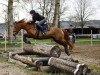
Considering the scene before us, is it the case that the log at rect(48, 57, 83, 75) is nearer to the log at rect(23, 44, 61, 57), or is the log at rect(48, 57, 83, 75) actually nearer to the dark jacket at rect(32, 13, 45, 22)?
the log at rect(23, 44, 61, 57)

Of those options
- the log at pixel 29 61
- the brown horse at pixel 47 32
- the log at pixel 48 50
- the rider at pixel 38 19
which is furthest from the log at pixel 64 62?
the brown horse at pixel 47 32

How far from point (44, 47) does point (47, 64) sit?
0.94 m

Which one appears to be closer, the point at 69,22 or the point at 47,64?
the point at 47,64

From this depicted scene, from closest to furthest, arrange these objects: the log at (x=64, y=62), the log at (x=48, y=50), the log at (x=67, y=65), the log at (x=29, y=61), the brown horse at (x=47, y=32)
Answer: the log at (x=67, y=65) → the log at (x=64, y=62) → the log at (x=29, y=61) → the log at (x=48, y=50) → the brown horse at (x=47, y=32)

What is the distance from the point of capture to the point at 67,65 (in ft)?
42.9

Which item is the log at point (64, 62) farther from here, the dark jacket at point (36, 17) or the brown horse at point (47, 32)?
the brown horse at point (47, 32)

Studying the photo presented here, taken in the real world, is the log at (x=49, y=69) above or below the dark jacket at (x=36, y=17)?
below

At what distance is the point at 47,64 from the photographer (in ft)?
49.7

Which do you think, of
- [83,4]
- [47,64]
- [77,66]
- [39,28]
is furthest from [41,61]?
[83,4]

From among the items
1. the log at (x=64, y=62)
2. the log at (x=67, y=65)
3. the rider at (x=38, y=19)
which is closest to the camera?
the log at (x=67, y=65)

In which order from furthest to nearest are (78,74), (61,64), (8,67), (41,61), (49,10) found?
(49,10), (8,67), (41,61), (61,64), (78,74)

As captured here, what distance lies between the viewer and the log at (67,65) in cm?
1249

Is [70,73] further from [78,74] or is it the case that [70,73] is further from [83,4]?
[83,4]

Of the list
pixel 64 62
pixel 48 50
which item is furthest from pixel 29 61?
pixel 64 62
